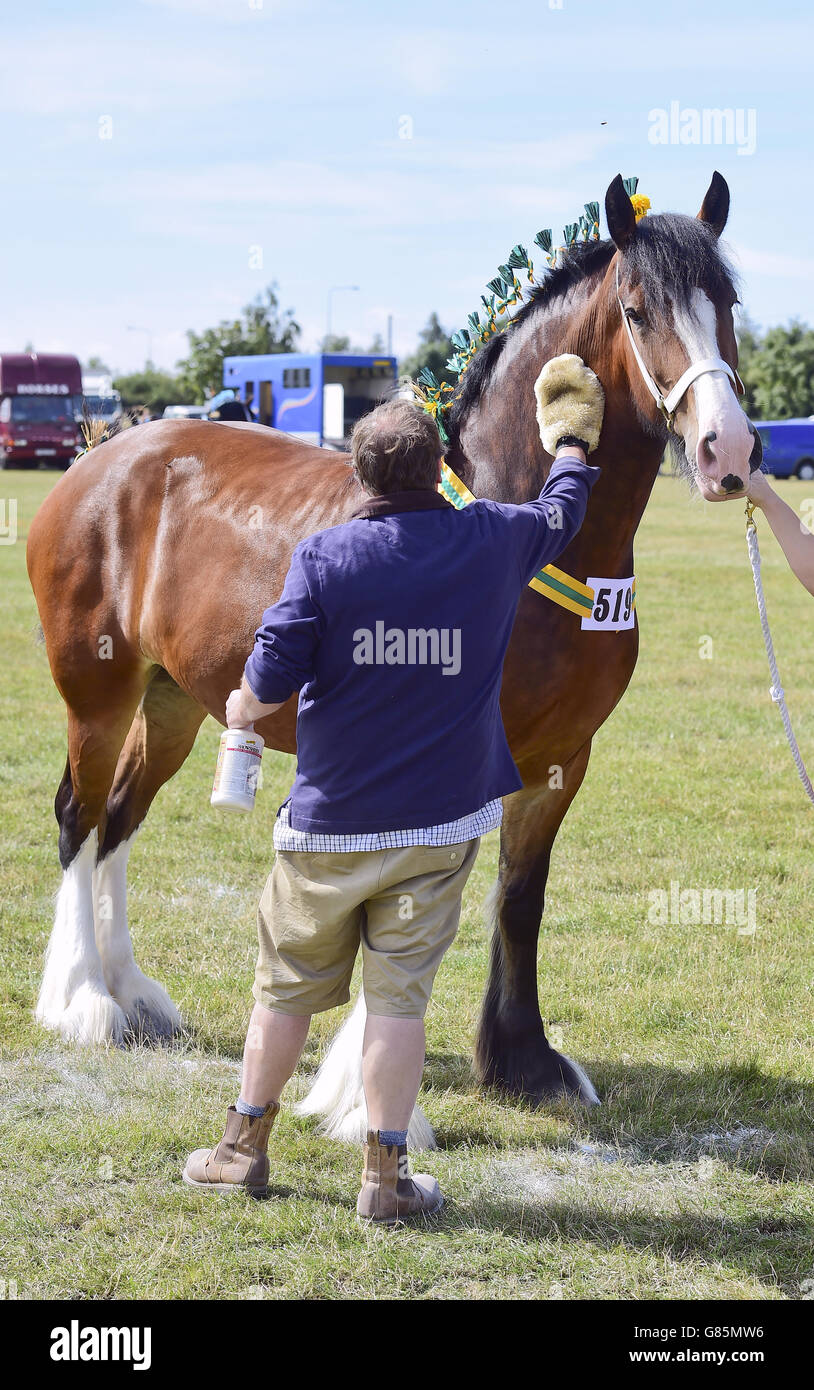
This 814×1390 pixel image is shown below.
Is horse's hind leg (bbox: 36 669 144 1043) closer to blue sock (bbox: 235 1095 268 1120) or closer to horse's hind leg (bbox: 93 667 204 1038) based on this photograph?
horse's hind leg (bbox: 93 667 204 1038)

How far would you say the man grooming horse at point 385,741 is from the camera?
2.74 meters

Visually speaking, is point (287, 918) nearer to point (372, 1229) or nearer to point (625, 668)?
point (372, 1229)

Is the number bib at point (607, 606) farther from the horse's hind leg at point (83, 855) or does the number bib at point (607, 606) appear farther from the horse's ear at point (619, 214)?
the horse's hind leg at point (83, 855)

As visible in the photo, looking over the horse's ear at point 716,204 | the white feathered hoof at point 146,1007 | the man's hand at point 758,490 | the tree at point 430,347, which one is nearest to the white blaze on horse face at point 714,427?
the man's hand at point 758,490

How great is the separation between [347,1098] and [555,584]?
5.26 ft

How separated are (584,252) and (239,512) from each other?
52.2 inches

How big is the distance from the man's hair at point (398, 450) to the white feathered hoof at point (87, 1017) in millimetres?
2283

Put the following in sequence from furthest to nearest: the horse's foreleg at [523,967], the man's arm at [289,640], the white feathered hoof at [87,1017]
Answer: the white feathered hoof at [87,1017] → the horse's foreleg at [523,967] → the man's arm at [289,640]

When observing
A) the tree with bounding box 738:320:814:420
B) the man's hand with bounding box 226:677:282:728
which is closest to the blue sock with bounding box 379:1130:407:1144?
the man's hand with bounding box 226:677:282:728

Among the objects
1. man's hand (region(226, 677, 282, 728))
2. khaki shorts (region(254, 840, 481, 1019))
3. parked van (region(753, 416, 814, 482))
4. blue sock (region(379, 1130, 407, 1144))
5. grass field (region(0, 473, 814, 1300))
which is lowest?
grass field (region(0, 473, 814, 1300))

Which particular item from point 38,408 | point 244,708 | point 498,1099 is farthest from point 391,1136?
point 38,408

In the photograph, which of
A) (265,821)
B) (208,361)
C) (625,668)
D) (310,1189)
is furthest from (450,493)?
(208,361)

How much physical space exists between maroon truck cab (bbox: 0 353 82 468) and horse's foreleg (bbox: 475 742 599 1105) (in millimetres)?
36867

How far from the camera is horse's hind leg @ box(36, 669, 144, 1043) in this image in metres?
4.28
